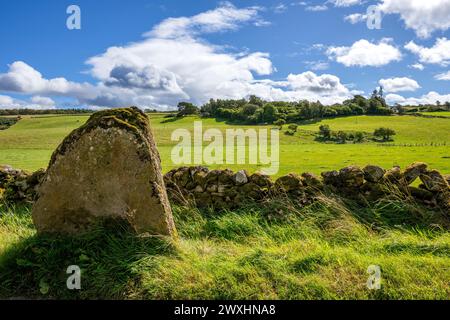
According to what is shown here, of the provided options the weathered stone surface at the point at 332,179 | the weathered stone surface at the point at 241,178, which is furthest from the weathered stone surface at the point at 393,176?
the weathered stone surface at the point at 241,178

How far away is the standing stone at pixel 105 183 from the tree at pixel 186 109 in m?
140

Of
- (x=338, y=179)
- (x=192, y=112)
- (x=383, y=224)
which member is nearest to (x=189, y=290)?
(x=383, y=224)

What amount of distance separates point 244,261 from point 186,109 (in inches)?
5719

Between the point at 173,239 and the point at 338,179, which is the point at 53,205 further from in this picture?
the point at 338,179

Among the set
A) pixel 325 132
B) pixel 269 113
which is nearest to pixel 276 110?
pixel 269 113

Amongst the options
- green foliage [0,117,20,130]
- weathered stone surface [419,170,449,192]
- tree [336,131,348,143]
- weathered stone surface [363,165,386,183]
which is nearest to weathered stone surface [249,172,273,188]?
weathered stone surface [363,165,386,183]

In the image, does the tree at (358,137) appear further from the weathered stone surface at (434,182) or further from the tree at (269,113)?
the weathered stone surface at (434,182)

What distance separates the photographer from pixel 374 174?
8688 mm

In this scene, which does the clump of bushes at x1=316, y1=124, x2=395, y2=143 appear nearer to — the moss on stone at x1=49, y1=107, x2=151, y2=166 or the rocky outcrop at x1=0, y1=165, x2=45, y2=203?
the rocky outcrop at x1=0, y1=165, x2=45, y2=203

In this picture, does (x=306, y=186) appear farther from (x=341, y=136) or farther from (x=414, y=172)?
(x=341, y=136)

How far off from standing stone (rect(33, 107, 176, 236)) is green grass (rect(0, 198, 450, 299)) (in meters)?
0.32

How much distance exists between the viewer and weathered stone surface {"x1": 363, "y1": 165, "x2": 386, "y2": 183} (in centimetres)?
867

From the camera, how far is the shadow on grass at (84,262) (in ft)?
18.4
